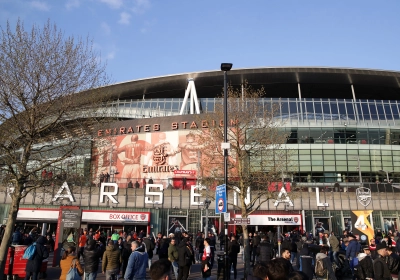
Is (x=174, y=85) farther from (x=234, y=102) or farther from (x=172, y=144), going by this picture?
(x=234, y=102)

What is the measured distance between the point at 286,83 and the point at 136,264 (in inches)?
1947

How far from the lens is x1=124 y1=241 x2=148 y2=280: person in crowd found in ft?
28.2

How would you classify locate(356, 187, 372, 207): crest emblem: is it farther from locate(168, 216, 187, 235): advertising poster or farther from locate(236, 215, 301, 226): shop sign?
locate(168, 216, 187, 235): advertising poster

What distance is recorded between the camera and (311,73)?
5131 cm

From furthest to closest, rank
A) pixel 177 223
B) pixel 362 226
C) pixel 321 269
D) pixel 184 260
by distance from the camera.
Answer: pixel 177 223 < pixel 362 226 < pixel 184 260 < pixel 321 269

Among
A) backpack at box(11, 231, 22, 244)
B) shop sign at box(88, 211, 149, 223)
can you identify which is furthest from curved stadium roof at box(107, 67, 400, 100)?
backpack at box(11, 231, 22, 244)

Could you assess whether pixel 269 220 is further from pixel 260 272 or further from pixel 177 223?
pixel 260 272

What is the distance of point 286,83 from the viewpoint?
54.3 m

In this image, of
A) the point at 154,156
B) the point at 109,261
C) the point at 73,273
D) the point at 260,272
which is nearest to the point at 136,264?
the point at 73,273

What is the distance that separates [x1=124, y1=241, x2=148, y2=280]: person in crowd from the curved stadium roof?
40930 millimetres

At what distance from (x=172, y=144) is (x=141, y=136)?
16.6ft

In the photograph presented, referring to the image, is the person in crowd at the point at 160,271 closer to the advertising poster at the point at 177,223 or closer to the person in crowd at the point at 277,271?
the person in crowd at the point at 277,271

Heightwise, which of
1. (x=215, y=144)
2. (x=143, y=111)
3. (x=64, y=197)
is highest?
(x=143, y=111)

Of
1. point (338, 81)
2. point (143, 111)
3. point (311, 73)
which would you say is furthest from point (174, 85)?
point (338, 81)
